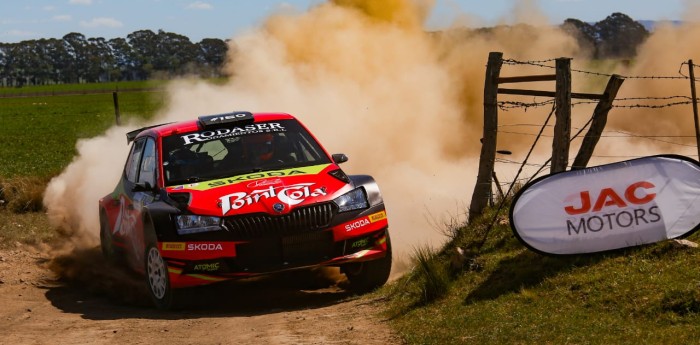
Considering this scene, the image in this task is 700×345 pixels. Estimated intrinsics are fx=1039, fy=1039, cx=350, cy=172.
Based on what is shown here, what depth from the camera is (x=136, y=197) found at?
33.8 feet

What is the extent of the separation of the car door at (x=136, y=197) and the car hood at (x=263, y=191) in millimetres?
531

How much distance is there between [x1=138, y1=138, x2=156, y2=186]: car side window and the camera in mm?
10180

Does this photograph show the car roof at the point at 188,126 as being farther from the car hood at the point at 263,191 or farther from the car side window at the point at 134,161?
the car hood at the point at 263,191

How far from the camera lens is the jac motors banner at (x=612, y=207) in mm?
8336

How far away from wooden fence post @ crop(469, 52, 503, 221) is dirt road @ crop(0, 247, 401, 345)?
5.73 ft

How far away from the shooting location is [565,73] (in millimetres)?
9359

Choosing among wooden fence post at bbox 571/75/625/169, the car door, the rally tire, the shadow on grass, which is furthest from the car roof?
the shadow on grass

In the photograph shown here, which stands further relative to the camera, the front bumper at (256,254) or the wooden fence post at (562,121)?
the wooden fence post at (562,121)

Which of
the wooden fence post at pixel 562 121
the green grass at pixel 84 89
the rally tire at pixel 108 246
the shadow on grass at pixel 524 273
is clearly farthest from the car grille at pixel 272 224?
the green grass at pixel 84 89

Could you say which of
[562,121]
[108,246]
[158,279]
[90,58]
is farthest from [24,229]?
[90,58]

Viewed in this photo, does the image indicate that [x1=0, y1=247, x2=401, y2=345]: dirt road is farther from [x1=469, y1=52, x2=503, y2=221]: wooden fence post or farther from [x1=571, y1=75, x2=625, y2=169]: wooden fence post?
[x1=571, y1=75, x2=625, y2=169]: wooden fence post

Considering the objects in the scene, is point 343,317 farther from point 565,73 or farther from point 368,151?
point 368,151

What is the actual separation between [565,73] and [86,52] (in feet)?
609

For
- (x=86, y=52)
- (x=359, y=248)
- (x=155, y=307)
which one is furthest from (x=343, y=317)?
(x=86, y=52)
